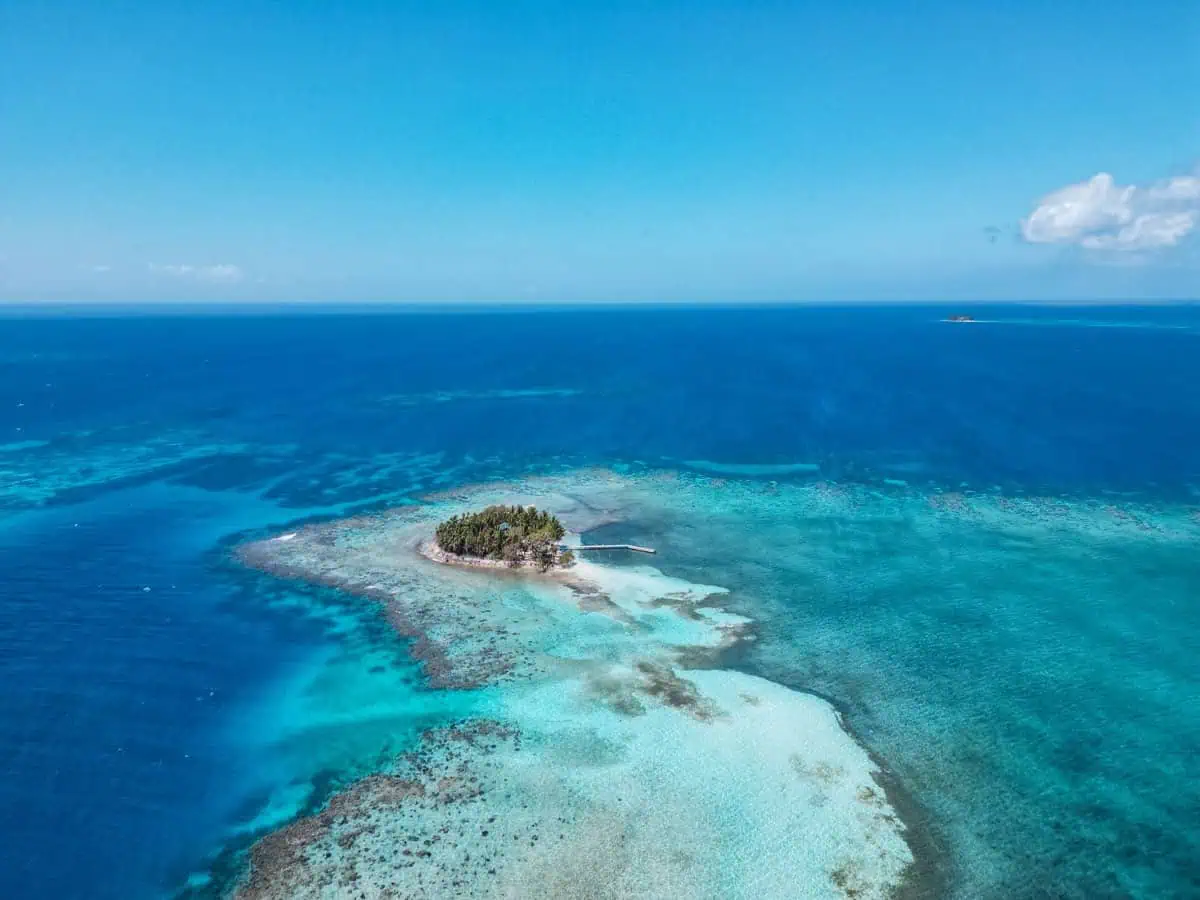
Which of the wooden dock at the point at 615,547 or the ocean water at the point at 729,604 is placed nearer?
the ocean water at the point at 729,604

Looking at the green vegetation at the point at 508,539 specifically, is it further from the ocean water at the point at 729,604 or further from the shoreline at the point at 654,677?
the ocean water at the point at 729,604

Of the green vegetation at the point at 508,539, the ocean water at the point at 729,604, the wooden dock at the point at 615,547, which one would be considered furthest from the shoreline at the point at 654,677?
the wooden dock at the point at 615,547

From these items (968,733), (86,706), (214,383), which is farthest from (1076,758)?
(214,383)

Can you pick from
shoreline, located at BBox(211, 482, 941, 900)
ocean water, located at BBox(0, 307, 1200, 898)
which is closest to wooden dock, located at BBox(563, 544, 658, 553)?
ocean water, located at BBox(0, 307, 1200, 898)

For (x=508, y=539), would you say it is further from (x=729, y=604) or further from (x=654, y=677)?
(x=654, y=677)

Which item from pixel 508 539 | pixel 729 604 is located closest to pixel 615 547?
pixel 508 539

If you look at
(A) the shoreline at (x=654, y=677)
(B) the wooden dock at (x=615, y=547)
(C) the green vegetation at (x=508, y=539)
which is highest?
(C) the green vegetation at (x=508, y=539)
